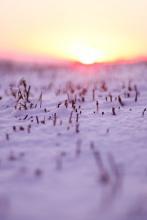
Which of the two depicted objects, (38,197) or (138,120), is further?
(138,120)

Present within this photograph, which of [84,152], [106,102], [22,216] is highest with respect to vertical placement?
[106,102]

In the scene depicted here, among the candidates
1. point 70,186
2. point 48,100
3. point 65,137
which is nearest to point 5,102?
point 48,100

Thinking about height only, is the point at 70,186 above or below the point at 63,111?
below

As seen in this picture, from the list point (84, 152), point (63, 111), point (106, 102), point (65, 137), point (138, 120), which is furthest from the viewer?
point (106, 102)

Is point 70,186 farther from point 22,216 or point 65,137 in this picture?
point 65,137

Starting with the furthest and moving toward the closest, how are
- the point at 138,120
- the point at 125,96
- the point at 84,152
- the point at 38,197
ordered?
the point at 125,96 < the point at 138,120 < the point at 84,152 < the point at 38,197

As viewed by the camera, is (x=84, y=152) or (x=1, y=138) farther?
(x=1, y=138)

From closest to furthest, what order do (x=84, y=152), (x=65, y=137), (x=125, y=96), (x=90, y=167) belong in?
(x=90, y=167) < (x=84, y=152) < (x=65, y=137) < (x=125, y=96)

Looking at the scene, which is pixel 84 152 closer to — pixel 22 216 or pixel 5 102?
pixel 22 216

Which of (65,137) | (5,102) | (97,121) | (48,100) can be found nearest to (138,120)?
(97,121)
